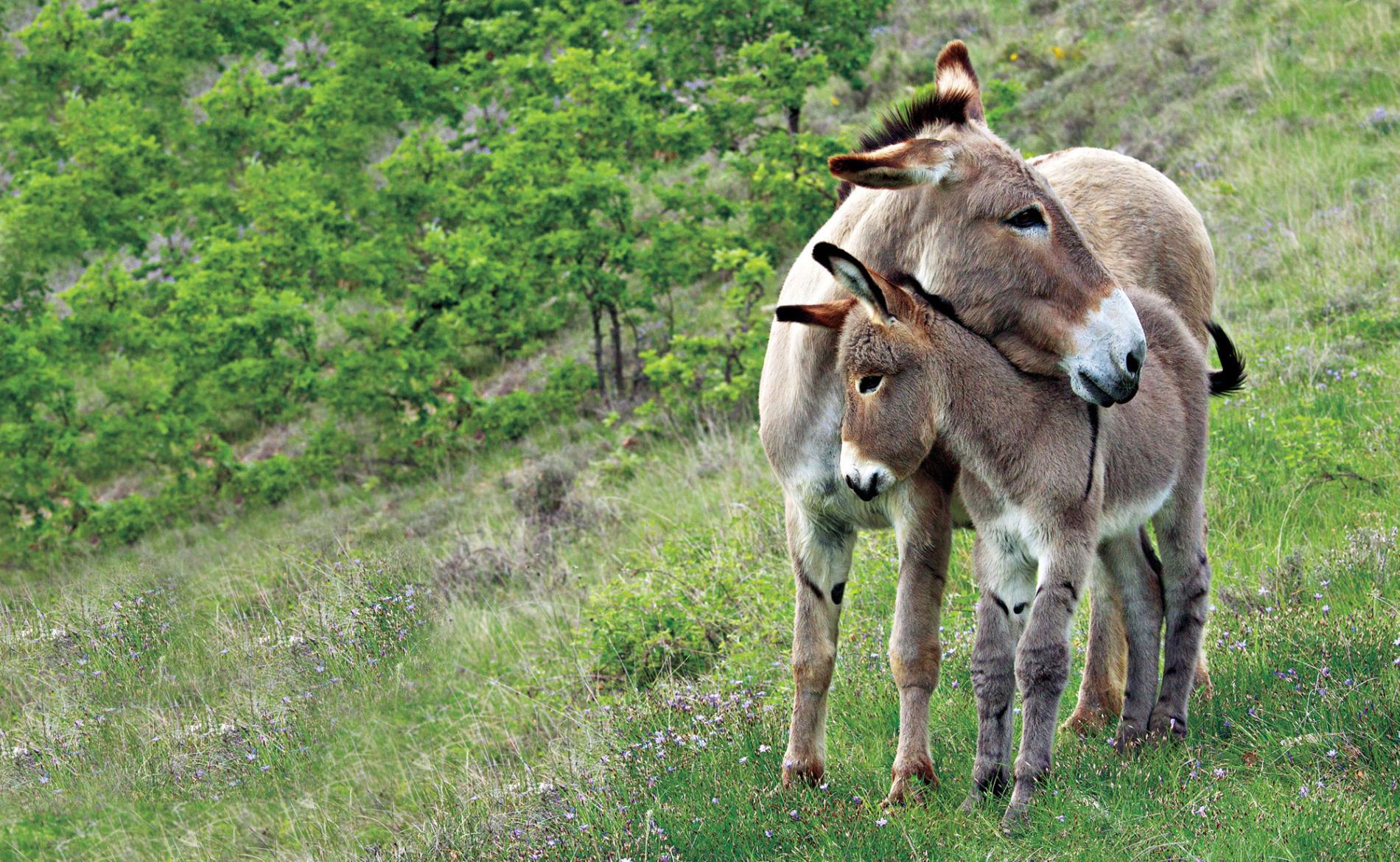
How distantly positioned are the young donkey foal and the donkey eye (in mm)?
322

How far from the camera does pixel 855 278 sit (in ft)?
11.7

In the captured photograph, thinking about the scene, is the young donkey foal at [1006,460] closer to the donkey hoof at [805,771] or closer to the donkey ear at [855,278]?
the donkey ear at [855,278]

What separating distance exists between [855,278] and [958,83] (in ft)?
3.52

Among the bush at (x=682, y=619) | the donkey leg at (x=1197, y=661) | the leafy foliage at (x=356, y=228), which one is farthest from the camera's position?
the leafy foliage at (x=356, y=228)

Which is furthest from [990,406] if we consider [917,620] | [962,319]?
[917,620]

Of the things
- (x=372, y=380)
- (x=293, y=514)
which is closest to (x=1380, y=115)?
(x=372, y=380)

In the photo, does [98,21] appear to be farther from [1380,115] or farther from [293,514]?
[1380,115]

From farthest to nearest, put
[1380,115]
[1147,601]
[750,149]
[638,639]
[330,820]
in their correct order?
[750,149]
[1380,115]
[638,639]
[330,820]
[1147,601]

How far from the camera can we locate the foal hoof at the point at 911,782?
392 cm

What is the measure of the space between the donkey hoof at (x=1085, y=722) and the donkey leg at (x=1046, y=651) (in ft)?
2.99

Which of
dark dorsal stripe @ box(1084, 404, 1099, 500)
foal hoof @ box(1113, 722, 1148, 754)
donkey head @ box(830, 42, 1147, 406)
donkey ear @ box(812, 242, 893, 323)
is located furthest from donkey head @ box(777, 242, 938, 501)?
foal hoof @ box(1113, 722, 1148, 754)

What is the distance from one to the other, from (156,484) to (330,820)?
9.95 metres

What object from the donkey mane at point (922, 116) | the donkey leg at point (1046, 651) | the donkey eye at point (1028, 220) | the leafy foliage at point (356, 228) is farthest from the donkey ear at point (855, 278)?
the leafy foliage at point (356, 228)

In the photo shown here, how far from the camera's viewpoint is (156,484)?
14.5 m
